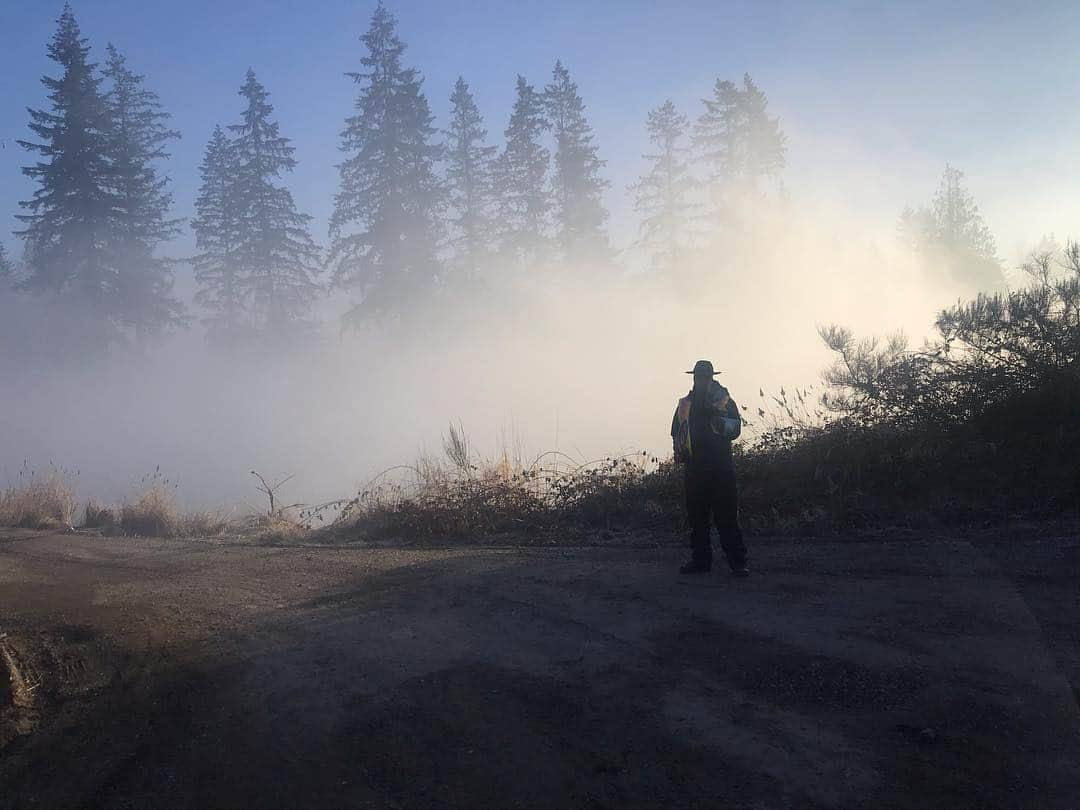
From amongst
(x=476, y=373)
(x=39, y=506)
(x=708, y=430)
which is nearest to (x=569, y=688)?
(x=708, y=430)

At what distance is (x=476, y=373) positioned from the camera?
3409 cm

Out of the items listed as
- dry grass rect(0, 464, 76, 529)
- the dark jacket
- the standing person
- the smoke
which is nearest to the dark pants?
the standing person

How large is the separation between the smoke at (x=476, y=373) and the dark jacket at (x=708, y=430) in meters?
13.9

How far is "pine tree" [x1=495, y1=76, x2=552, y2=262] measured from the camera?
3766 cm

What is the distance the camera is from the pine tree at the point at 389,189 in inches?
1284

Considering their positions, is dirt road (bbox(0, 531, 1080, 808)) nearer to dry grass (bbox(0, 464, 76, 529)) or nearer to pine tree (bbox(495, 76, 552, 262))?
dry grass (bbox(0, 464, 76, 529))

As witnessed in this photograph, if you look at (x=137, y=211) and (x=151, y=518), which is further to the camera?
(x=137, y=211)

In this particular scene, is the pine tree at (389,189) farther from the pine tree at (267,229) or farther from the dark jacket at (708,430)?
the dark jacket at (708,430)

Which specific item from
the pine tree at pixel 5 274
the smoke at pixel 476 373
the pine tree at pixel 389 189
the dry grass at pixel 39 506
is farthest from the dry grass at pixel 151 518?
the pine tree at pixel 5 274

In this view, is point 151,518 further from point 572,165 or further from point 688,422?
point 572,165

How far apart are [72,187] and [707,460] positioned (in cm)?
3346

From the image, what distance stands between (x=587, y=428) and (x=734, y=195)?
65.8ft

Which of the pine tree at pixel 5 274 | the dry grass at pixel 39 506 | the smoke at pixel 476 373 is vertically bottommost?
the dry grass at pixel 39 506

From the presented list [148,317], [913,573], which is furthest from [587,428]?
[148,317]
